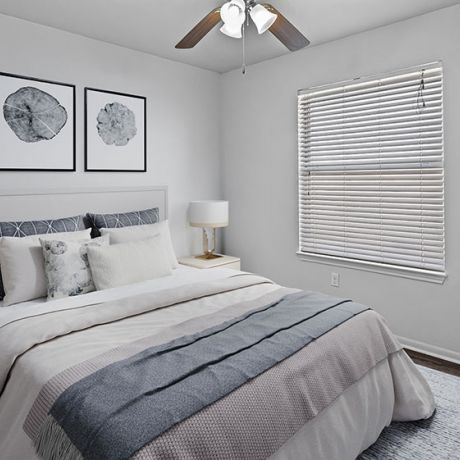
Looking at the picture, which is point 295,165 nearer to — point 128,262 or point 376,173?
point 376,173

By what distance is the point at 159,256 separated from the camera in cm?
Answer: 292

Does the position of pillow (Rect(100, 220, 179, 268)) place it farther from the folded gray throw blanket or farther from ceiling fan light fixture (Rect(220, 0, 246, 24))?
ceiling fan light fixture (Rect(220, 0, 246, 24))

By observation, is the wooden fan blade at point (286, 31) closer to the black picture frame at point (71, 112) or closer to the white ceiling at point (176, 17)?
the white ceiling at point (176, 17)

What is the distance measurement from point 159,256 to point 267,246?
1.47 m

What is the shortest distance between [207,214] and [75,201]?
1190 millimetres

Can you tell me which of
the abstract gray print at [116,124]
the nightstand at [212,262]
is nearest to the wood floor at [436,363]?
the nightstand at [212,262]

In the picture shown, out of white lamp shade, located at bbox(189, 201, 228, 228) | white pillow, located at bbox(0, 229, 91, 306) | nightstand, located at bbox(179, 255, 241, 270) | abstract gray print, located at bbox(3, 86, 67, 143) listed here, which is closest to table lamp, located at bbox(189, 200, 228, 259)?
white lamp shade, located at bbox(189, 201, 228, 228)

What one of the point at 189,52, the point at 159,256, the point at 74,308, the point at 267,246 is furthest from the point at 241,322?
the point at 189,52

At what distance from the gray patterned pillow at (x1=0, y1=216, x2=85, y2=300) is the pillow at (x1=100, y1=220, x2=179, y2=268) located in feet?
0.66

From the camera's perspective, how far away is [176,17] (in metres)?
2.91

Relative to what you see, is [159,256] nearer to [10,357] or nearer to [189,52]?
[10,357]

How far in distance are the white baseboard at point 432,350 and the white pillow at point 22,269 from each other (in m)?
2.67

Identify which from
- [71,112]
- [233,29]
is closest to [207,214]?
[71,112]

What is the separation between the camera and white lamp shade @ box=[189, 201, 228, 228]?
12.7 ft
